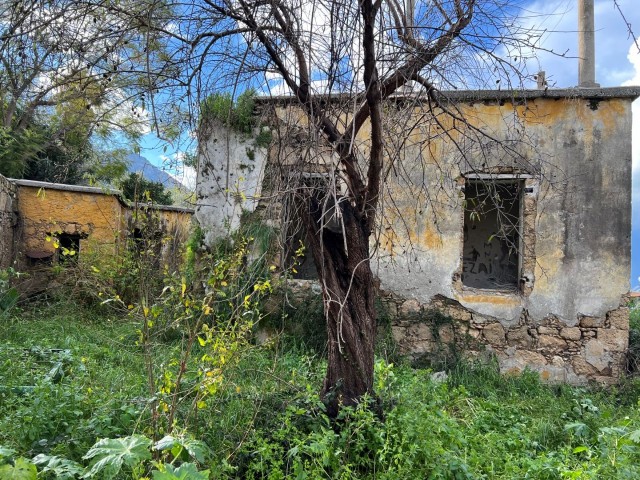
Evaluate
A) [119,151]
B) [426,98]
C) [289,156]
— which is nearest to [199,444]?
[289,156]

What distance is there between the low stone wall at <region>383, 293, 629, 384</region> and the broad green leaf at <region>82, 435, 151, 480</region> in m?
4.75

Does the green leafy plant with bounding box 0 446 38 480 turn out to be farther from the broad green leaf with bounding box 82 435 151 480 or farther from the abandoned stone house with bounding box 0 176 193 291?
the abandoned stone house with bounding box 0 176 193 291

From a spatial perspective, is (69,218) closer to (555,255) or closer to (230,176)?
(230,176)

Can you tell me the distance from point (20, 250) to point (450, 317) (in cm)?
737

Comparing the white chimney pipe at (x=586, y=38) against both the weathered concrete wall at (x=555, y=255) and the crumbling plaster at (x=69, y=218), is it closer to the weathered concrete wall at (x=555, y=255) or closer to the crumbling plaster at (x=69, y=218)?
the weathered concrete wall at (x=555, y=255)

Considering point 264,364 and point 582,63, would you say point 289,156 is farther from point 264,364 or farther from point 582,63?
point 582,63

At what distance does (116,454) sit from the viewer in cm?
200

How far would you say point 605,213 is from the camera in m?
6.30

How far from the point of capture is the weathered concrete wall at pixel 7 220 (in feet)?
24.6

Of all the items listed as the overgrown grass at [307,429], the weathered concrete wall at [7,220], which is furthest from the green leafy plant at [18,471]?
the weathered concrete wall at [7,220]

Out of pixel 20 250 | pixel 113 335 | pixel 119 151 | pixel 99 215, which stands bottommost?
pixel 113 335

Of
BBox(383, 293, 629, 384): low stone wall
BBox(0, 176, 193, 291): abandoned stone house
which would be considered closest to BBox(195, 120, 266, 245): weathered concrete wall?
BBox(0, 176, 193, 291): abandoned stone house

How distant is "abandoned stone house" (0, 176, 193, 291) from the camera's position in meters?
7.80

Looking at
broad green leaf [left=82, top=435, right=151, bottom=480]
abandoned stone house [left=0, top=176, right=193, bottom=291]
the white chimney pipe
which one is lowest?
broad green leaf [left=82, top=435, right=151, bottom=480]
